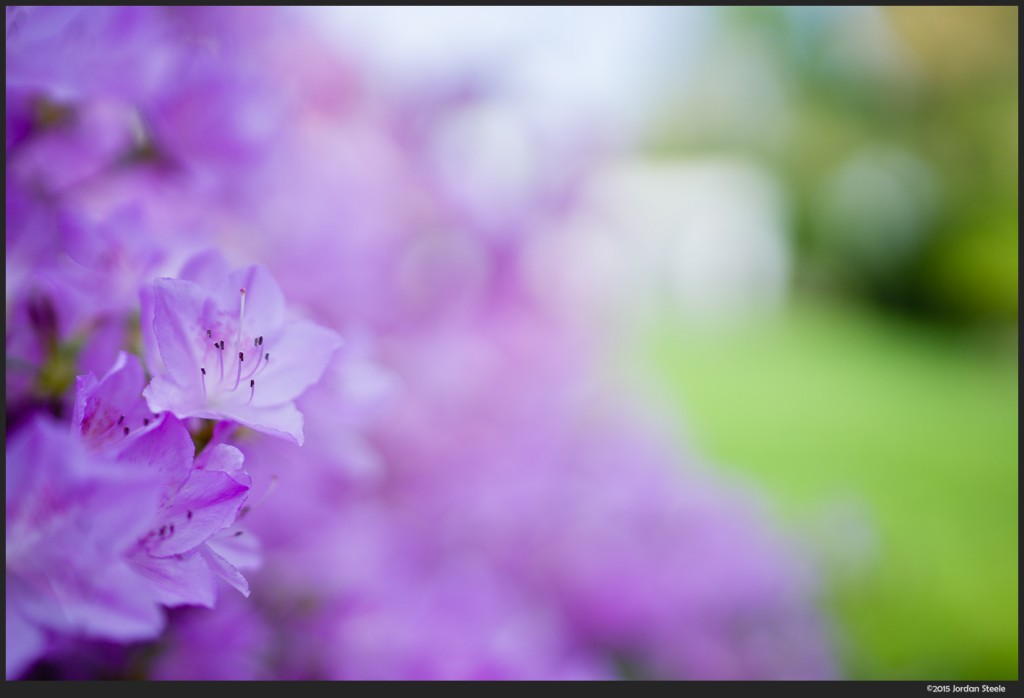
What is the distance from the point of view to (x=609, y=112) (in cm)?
190

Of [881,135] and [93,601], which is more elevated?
[881,135]

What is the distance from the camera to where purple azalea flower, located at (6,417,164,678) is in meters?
0.35

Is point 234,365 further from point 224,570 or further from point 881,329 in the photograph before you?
point 881,329

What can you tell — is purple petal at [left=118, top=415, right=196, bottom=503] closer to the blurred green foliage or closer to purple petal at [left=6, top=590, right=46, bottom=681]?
purple petal at [left=6, top=590, right=46, bottom=681]

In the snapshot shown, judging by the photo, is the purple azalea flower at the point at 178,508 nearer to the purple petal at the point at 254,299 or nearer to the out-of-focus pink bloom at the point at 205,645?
the purple petal at the point at 254,299

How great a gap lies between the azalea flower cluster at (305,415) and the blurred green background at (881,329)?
570mm

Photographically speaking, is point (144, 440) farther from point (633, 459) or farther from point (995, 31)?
point (995, 31)

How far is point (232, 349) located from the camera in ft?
1.53

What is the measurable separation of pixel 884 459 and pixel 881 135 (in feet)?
31.3

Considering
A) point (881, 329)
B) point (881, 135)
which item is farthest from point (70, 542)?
point (881, 135)

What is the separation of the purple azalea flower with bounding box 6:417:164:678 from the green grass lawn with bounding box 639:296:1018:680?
1.62 meters

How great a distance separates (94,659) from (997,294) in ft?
35.4

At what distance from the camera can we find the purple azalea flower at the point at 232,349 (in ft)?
1.40
